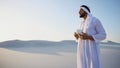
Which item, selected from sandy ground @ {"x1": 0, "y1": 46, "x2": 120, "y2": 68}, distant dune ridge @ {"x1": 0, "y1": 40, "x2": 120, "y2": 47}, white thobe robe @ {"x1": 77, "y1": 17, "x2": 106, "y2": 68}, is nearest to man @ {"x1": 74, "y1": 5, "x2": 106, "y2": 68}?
white thobe robe @ {"x1": 77, "y1": 17, "x2": 106, "y2": 68}

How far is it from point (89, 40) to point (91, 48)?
0.08m

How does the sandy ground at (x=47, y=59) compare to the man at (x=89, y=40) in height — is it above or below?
below

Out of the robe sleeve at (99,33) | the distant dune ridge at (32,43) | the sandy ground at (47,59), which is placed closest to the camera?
the robe sleeve at (99,33)

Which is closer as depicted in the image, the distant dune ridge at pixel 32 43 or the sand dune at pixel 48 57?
the sand dune at pixel 48 57

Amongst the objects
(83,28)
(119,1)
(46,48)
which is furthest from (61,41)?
(83,28)

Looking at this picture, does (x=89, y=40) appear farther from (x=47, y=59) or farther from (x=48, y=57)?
(x=48, y=57)

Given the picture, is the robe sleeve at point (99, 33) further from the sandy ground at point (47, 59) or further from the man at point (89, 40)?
the sandy ground at point (47, 59)

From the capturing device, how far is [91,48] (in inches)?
87.3

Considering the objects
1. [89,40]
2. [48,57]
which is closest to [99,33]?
[89,40]

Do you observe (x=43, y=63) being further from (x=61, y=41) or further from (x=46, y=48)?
(x=46, y=48)

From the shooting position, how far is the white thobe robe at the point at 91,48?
2.20 metres

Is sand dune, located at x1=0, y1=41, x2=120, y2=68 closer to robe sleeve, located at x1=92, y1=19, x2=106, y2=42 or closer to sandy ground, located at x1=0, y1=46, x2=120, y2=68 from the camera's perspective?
sandy ground, located at x1=0, y1=46, x2=120, y2=68

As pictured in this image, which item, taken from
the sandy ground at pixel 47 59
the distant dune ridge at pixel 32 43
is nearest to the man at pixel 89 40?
the sandy ground at pixel 47 59

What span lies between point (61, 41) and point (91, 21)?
2797 mm
